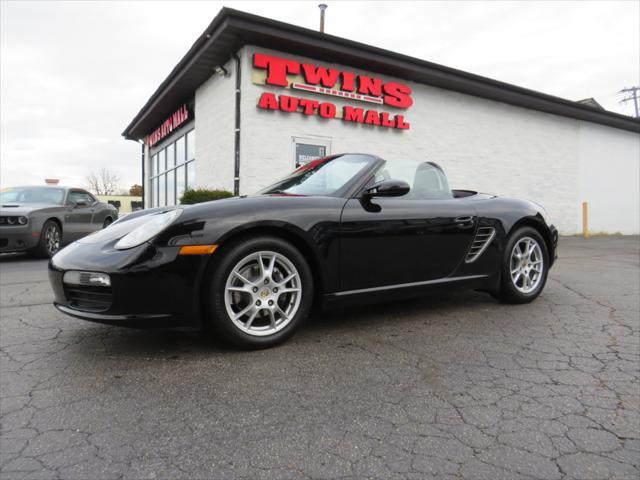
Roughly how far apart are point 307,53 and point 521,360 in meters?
9.61

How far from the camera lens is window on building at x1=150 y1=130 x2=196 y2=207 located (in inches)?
584

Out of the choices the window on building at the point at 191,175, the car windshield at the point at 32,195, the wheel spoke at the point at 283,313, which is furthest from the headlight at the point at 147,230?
the window on building at the point at 191,175

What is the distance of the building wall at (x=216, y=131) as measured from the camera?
10797mm

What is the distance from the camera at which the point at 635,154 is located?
746 inches

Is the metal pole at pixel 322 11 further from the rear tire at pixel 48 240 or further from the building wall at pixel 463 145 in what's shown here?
the rear tire at pixel 48 240

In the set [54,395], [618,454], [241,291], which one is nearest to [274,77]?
[241,291]

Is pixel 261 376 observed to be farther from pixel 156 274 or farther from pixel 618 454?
pixel 618 454

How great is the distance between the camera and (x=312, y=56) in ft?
34.8

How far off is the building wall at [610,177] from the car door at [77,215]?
16769 mm

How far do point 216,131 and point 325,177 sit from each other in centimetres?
923

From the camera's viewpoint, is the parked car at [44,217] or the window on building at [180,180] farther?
the window on building at [180,180]

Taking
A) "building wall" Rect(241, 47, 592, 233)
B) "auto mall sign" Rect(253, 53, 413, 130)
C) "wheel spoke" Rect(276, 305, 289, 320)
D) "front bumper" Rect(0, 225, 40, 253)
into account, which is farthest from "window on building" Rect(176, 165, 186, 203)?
"wheel spoke" Rect(276, 305, 289, 320)

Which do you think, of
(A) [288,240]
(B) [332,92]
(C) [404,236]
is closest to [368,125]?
(B) [332,92]

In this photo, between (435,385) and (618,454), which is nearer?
(618,454)
